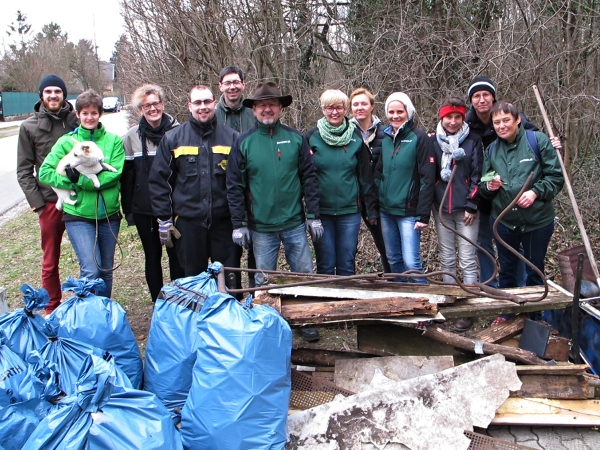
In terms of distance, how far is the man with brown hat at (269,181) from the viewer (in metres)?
3.81

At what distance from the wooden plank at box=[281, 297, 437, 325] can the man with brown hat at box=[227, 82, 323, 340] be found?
2.11ft

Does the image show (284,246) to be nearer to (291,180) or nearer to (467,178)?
(291,180)

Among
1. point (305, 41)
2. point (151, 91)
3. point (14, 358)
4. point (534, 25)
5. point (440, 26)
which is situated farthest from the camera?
point (305, 41)

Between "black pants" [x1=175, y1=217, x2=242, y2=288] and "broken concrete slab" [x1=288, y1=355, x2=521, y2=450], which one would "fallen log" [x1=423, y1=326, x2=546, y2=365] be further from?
"black pants" [x1=175, y1=217, x2=242, y2=288]

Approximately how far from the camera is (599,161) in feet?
21.4

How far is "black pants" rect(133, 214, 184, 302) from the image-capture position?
4.31 metres

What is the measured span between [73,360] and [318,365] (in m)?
1.60

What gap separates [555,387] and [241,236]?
2256 mm

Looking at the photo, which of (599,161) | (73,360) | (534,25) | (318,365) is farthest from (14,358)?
(599,161)

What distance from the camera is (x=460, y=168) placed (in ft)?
13.4

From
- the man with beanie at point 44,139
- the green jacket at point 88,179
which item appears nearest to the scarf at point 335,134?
the green jacket at point 88,179

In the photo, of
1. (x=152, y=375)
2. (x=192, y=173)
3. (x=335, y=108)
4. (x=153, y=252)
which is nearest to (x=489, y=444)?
(x=152, y=375)

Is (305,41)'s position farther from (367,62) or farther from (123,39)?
(123,39)

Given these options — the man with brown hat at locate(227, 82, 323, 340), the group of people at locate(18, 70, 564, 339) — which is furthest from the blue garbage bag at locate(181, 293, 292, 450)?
the group of people at locate(18, 70, 564, 339)
